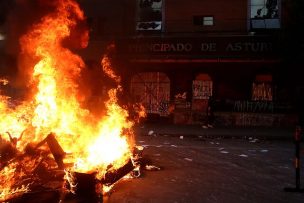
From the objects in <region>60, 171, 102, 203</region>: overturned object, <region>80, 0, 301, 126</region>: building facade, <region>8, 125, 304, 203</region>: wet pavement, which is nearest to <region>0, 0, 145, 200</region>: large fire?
<region>8, 125, 304, 203</region>: wet pavement

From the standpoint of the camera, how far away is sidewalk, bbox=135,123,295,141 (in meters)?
17.3

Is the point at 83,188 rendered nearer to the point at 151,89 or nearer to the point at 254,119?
the point at 254,119

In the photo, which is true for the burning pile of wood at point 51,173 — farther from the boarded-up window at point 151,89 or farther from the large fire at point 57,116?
the boarded-up window at point 151,89

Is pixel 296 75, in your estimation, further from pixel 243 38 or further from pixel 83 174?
pixel 83 174

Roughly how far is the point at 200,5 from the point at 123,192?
711 inches

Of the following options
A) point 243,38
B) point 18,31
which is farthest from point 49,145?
point 243,38

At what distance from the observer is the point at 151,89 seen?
78.6ft

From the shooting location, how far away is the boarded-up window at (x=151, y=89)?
2371 centimetres

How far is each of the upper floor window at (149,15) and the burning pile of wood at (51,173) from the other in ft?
51.5

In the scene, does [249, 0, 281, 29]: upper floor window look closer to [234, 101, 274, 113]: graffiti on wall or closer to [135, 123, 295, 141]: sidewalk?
[234, 101, 274, 113]: graffiti on wall

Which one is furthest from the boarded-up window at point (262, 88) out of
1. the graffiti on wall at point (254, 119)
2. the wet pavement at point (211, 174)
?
the wet pavement at point (211, 174)

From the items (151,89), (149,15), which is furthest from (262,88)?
(149,15)

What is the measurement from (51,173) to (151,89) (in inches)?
628

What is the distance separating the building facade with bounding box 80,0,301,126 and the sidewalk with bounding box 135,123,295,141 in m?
→ 1.21
